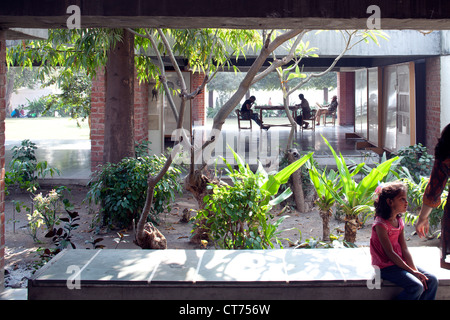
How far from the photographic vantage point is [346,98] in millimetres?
24453

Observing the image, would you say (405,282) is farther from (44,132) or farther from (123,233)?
(44,132)

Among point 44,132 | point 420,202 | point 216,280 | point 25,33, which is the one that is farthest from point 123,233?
point 44,132

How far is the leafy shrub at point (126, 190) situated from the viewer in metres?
6.73

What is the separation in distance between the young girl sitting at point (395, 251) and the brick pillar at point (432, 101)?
7.74 meters

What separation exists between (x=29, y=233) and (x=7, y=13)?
13.1ft

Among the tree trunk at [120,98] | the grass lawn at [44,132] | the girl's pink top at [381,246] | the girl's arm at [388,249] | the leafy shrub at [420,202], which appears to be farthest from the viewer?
the grass lawn at [44,132]

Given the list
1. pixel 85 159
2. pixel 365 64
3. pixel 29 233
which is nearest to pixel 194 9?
pixel 29 233

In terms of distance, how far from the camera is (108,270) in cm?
397

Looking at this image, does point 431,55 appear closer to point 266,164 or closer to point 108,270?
point 266,164

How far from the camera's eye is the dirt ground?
19.3ft

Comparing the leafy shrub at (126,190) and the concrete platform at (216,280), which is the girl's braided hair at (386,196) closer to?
the concrete platform at (216,280)

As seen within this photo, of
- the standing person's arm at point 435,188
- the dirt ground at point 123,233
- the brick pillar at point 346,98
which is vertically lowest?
the dirt ground at point 123,233

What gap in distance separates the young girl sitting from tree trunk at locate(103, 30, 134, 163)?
13.6 feet

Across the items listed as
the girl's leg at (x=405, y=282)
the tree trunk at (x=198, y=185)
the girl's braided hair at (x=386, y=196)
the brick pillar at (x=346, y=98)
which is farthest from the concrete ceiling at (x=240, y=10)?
the brick pillar at (x=346, y=98)
